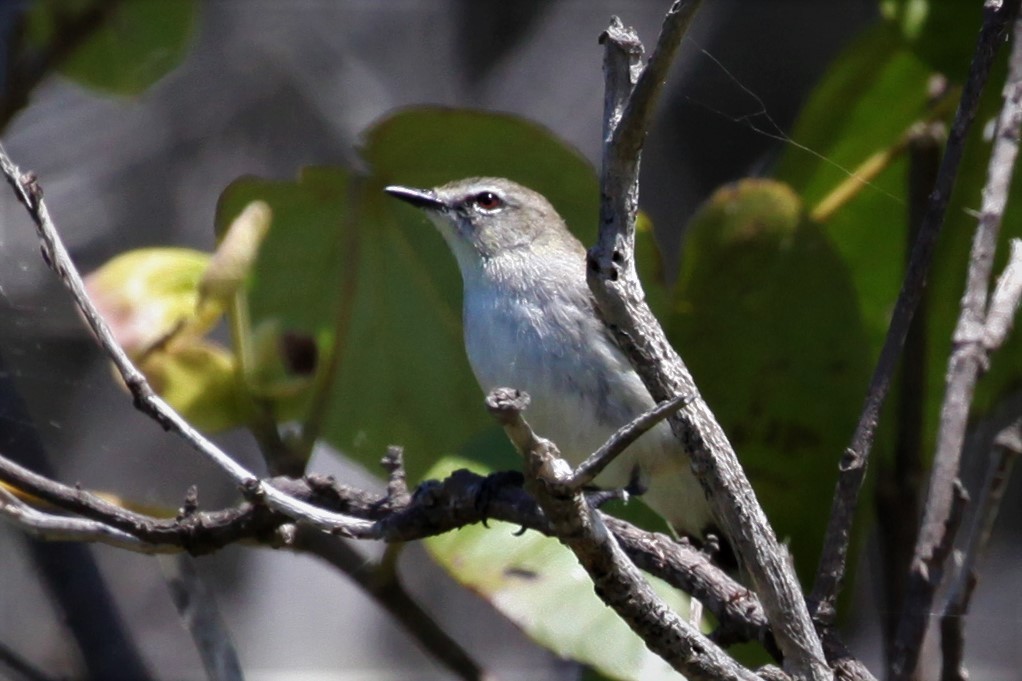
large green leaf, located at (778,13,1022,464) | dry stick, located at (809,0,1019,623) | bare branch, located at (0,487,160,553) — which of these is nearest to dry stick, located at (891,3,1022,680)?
dry stick, located at (809,0,1019,623)

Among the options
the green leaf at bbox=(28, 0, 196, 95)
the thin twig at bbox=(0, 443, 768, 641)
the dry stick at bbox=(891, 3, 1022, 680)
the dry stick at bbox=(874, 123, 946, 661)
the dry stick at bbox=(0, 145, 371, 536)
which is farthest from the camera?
the green leaf at bbox=(28, 0, 196, 95)

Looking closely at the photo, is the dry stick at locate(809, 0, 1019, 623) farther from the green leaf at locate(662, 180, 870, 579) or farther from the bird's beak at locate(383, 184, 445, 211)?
the bird's beak at locate(383, 184, 445, 211)

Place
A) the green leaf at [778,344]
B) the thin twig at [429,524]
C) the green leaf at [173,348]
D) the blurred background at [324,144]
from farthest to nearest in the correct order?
the blurred background at [324,144] < the green leaf at [778,344] < the green leaf at [173,348] < the thin twig at [429,524]

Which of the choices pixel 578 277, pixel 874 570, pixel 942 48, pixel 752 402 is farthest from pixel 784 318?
pixel 874 570

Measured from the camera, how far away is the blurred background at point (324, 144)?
3.22 metres

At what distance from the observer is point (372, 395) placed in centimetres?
186

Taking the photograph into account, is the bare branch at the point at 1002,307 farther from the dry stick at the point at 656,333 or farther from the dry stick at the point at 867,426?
the dry stick at the point at 656,333

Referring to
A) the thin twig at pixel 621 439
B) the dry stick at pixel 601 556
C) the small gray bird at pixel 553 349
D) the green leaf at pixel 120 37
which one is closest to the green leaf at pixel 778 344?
the small gray bird at pixel 553 349

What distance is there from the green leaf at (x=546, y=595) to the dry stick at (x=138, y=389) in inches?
13.0

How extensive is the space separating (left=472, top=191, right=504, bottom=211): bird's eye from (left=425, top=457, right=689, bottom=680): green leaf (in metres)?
0.78

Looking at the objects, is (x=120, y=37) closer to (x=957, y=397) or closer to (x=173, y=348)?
(x=173, y=348)

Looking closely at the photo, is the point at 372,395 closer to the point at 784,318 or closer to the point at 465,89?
the point at 784,318

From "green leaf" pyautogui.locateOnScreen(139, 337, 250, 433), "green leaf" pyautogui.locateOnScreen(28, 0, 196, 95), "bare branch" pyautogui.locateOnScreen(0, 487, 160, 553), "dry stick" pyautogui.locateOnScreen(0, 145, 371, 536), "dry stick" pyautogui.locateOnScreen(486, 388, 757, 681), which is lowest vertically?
"dry stick" pyautogui.locateOnScreen(486, 388, 757, 681)

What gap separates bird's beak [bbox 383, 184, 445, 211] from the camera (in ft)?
6.08
